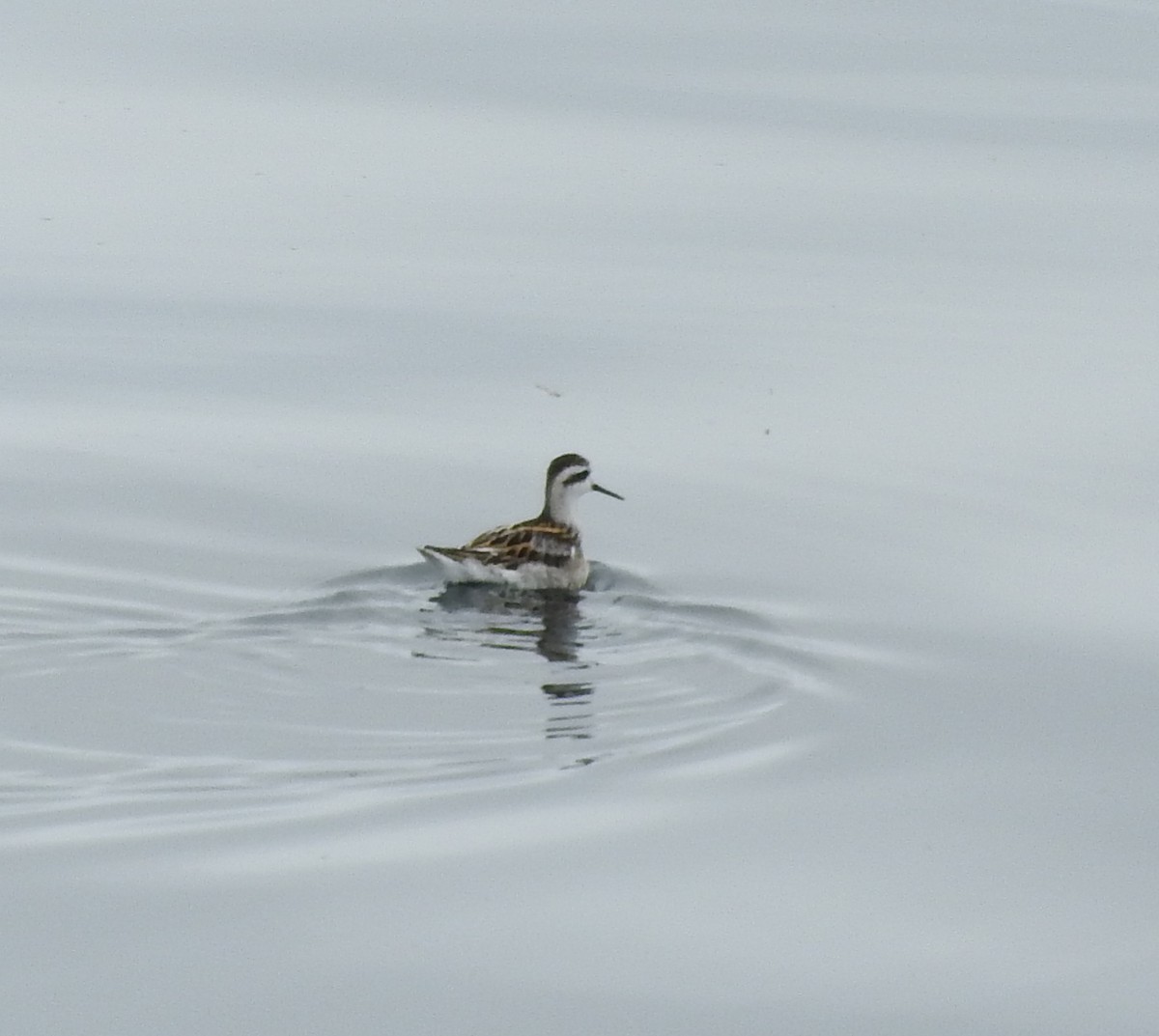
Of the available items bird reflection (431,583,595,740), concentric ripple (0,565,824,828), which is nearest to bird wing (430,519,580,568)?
bird reflection (431,583,595,740)

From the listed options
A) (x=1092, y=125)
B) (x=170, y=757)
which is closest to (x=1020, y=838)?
(x=170, y=757)

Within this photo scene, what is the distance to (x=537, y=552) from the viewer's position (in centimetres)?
1210

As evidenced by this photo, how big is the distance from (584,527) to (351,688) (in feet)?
10.7

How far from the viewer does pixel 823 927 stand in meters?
7.32

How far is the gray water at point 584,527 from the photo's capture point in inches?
281

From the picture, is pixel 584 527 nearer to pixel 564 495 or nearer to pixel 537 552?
pixel 564 495

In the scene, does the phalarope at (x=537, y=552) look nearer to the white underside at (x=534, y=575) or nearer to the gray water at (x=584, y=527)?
the white underside at (x=534, y=575)

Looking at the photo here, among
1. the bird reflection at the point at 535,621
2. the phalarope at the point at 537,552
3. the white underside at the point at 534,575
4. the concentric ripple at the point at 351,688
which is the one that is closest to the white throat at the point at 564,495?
the phalarope at the point at 537,552

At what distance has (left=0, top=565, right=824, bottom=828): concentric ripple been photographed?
849cm

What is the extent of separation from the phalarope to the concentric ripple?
0.13 m

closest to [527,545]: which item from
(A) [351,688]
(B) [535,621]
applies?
(B) [535,621]

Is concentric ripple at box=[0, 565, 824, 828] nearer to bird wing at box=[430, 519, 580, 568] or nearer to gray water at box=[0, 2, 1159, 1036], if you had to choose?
gray water at box=[0, 2, 1159, 1036]

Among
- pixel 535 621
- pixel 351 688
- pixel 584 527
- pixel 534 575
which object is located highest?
pixel 584 527

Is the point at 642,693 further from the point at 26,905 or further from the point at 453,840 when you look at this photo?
the point at 26,905
